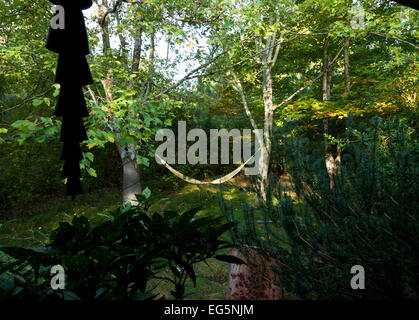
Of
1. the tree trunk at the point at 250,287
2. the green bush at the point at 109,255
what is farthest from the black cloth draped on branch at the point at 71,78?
the tree trunk at the point at 250,287

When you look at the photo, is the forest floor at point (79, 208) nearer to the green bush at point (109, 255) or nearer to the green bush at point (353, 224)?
the green bush at point (353, 224)

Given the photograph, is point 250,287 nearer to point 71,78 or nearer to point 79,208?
point 71,78

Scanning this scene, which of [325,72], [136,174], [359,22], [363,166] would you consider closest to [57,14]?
[363,166]

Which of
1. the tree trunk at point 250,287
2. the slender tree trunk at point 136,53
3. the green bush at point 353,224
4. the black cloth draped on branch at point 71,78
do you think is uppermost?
the slender tree trunk at point 136,53

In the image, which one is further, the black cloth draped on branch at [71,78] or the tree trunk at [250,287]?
the tree trunk at [250,287]

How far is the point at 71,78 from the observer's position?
55 centimetres

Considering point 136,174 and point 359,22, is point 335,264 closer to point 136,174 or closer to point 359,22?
point 136,174

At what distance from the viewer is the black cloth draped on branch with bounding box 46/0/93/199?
55cm

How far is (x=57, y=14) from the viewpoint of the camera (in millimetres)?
577

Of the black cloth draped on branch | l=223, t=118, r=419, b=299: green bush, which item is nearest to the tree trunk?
l=223, t=118, r=419, b=299: green bush

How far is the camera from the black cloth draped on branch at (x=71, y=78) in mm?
546

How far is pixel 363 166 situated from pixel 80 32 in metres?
1.33

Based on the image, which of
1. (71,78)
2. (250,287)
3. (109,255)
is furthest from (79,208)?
(71,78)

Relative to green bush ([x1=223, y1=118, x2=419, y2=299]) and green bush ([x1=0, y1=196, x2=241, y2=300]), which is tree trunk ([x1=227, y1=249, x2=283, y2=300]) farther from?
green bush ([x1=0, y1=196, x2=241, y2=300])
